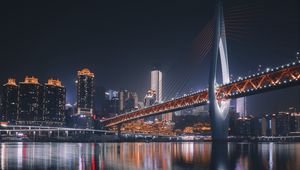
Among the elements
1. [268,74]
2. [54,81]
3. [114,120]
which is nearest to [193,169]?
[268,74]

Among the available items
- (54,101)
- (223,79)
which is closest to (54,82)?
(54,101)

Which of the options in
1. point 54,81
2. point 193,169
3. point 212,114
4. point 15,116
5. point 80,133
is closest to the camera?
point 193,169

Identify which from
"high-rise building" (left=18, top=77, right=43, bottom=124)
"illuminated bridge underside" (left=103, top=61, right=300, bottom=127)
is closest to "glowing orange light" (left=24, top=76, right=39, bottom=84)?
"high-rise building" (left=18, top=77, right=43, bottom=124)

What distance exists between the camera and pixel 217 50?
54.3 m

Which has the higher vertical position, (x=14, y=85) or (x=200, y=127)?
(x=14, y=85)

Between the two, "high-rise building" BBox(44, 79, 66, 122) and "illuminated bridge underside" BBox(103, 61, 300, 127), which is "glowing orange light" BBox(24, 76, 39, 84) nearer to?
"high-rise building" BBox(44, 79, 66, 122)

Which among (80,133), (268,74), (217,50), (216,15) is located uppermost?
(216,15)

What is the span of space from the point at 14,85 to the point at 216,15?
396 ft

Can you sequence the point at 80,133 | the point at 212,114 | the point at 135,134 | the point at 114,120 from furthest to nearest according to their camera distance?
1. the point at 80,133
2. the point at 135,134
3. the point at 114,120
4. the point at 212,114

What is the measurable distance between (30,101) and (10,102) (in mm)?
6934

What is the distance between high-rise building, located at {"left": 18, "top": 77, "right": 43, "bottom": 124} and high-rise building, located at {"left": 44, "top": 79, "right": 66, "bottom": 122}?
7.12ft

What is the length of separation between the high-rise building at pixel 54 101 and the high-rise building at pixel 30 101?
2.17m

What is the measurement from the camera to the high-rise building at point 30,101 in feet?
509

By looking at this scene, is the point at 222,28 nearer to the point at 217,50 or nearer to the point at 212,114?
the point at 217,50
